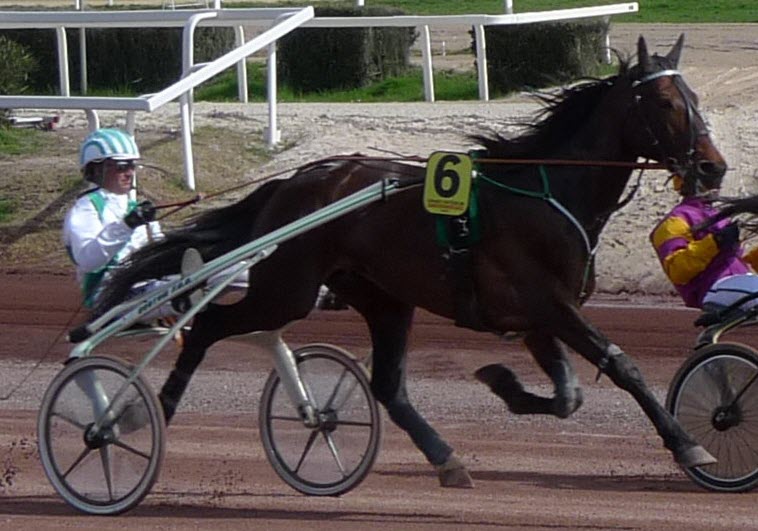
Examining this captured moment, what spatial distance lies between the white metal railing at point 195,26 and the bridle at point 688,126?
5.65 metres

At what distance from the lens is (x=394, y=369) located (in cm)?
617

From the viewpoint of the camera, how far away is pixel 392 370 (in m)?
6.16

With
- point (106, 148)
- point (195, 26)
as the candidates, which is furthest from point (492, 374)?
point (195, 26)

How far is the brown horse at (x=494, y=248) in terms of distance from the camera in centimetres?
567

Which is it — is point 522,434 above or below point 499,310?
below

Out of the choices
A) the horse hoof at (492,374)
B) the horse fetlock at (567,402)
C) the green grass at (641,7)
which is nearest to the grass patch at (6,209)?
the horse hoof at (492,374)

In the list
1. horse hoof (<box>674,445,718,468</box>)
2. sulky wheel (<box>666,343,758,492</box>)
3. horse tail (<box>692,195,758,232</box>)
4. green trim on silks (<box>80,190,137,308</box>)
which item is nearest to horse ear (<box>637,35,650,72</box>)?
horse tail (<box>692,195,758,232</box>)

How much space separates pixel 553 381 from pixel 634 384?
0.54 meters

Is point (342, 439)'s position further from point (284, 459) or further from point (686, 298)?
point (686, 298)

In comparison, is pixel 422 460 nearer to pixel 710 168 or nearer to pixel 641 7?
pixel 710 168

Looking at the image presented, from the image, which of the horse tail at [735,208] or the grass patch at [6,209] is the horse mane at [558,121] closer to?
the horse tail at [735,208]

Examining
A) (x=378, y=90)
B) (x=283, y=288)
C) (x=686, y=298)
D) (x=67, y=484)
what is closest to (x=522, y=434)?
(x=686, y=298)

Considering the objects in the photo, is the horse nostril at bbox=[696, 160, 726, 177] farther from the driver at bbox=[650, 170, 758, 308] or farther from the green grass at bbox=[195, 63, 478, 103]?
the green grass at bbox=[195, 63, 478, 103]

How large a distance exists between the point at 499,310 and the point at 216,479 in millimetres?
1374
